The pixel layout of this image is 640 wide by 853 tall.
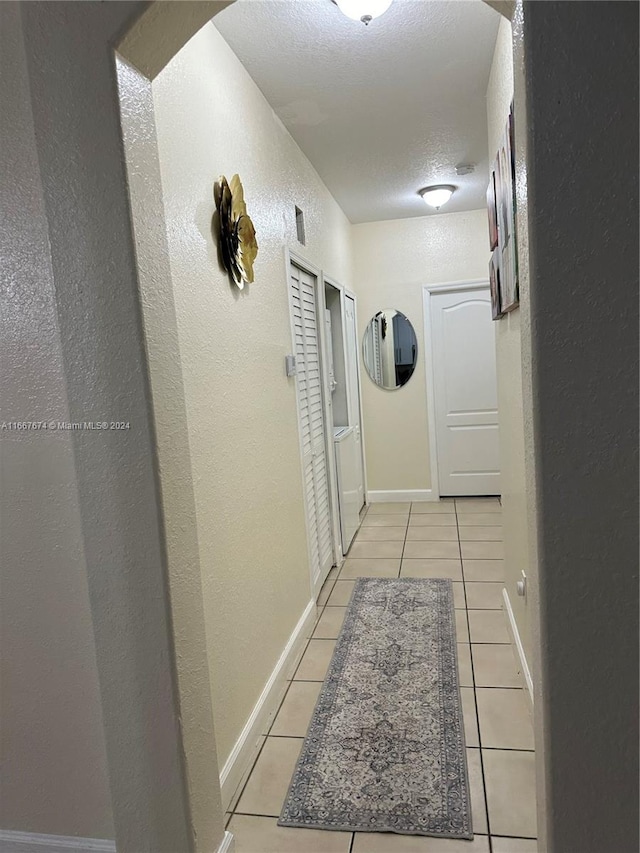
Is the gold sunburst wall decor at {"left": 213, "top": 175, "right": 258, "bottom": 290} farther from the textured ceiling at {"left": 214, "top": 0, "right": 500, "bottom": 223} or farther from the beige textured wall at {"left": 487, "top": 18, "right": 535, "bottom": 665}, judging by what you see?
the beige textured wall at {"left": 487, "top": 18, "right": 535, "bottom": 665}

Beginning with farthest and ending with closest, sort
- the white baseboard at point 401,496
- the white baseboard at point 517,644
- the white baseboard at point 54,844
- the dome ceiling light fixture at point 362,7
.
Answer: the white baseboard at point 401,496, the white baseboard at point 517,644, the dome ceiling light fixture at point 362,7, the white baseboard at point 54,844

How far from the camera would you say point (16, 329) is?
1310mm

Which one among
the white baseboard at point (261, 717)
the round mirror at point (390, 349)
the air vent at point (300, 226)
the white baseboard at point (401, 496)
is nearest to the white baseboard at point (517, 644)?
the white baseboard at point (261, 717)

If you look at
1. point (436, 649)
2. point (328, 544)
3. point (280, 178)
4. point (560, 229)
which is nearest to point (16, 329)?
point (560, 229)

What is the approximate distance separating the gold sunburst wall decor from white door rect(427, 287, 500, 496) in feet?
10.2

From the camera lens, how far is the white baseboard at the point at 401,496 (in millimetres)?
5102

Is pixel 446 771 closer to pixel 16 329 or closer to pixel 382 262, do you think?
pixel 16 329

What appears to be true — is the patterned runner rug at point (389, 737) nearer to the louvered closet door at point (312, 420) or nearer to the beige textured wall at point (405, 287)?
the louvered closet door at point (312, 420)

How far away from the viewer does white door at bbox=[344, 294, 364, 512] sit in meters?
4.49

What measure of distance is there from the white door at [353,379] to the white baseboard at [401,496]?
0.25 meters

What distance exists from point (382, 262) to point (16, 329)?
13.2 ft

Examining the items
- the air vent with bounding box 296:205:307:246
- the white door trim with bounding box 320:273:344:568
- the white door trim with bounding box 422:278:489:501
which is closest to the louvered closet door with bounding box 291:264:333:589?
the white door trim with bounding box 320:273:344:568

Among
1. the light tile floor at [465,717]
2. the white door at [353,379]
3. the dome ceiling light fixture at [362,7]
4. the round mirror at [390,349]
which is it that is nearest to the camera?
the light tile floor at [465,717]

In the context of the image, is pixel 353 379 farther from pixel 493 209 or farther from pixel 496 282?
pixel 493 209
